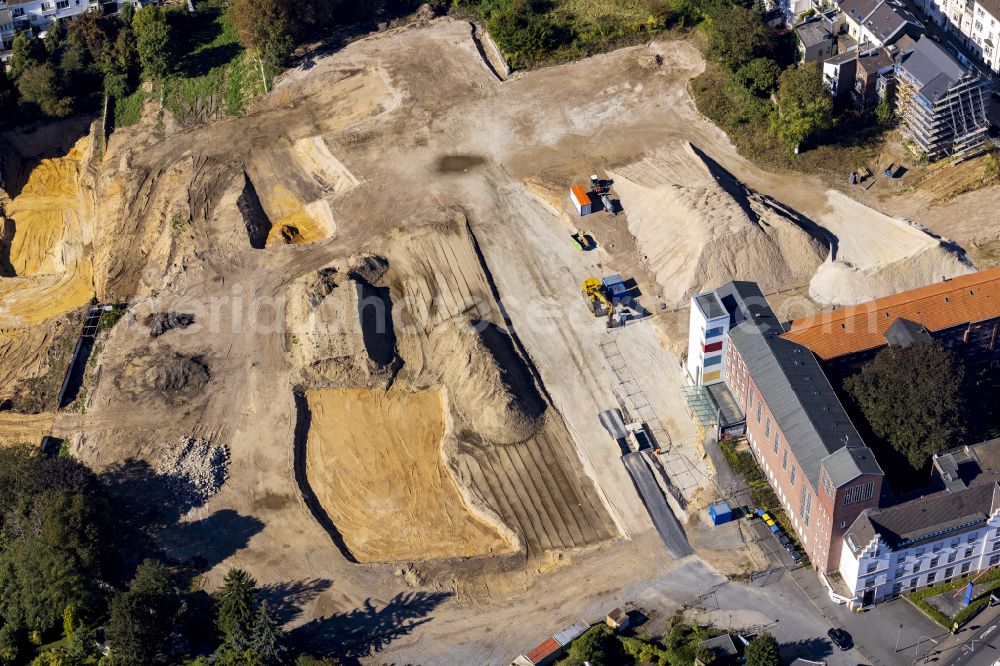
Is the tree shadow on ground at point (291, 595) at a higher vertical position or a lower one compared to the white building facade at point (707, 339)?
lower

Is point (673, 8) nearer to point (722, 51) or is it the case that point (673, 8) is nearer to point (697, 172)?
point (722, 51)

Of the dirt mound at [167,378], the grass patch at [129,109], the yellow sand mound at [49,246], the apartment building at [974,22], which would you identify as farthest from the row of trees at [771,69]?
the yellow sand mound at [49,246]

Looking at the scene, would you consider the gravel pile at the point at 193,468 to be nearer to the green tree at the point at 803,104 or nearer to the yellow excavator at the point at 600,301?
the yellow excavator at the point at 600,301

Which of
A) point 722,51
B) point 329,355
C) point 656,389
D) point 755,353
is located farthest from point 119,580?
point 722,51

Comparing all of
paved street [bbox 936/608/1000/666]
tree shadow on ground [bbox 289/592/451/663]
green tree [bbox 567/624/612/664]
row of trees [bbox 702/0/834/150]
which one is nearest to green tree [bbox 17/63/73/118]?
row of trees [bbox 702/0/834/150]

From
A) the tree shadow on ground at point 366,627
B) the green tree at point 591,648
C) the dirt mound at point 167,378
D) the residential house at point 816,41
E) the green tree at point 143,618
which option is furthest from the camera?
the residential house at point 816,41

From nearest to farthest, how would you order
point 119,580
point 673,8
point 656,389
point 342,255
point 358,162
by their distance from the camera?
point 119,580, point 656,389, point 342,255, point 358,162, point 673,8
